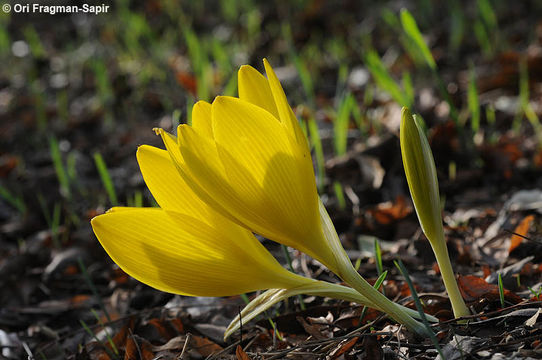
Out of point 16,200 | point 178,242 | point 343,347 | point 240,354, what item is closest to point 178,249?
point 178,242

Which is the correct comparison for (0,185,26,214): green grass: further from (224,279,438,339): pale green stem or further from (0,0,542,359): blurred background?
(224,279,438,339): pale green stem

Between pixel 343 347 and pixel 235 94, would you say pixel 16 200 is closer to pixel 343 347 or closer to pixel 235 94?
pixel 235 94

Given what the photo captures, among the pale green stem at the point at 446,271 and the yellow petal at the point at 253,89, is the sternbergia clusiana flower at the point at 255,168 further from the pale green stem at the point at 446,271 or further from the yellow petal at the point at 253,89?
the pale green stem at the point at 446,271

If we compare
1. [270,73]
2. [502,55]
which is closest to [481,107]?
[502,55]

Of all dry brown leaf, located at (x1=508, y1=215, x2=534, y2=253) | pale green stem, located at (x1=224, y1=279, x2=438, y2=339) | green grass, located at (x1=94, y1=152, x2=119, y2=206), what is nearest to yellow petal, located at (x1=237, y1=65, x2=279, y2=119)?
pale green stem, located at (x1=224, y1=279, x2=438, y2=339)

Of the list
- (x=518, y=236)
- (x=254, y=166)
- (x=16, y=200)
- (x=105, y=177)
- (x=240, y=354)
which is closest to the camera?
(x=254, y=166)

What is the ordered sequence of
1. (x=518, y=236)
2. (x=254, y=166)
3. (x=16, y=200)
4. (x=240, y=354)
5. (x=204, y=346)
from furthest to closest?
(x=16, y=200)
(x=518, y=236)
(x=204, y=346)
(x=240, y=354)
(x=254, y=166)

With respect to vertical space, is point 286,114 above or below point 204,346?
above

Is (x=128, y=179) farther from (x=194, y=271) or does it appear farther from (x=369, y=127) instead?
(x=194, y=271)
